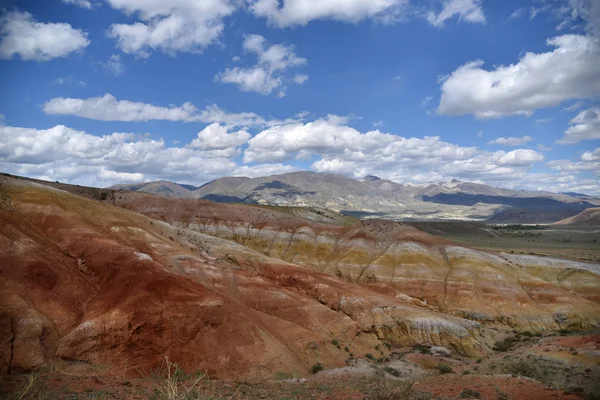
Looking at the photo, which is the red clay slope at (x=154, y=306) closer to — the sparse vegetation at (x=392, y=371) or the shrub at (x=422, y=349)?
the shrub at (x=422, y=349)

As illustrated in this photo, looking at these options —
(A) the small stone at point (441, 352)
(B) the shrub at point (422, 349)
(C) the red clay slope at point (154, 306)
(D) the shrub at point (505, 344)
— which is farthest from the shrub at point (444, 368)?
(D) the shrub at point (505, 344)

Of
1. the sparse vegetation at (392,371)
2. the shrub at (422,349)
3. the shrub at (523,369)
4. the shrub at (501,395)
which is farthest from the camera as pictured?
the shrub at (422,349)

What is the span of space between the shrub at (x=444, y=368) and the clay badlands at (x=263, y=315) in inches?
11.7

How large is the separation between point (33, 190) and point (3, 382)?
3202cm

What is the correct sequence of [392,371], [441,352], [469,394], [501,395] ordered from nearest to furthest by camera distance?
[469,394] < [501,395] < [392,371] < [441,352]

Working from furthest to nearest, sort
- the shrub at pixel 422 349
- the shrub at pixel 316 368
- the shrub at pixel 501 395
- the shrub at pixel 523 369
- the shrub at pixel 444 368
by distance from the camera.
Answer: the shrub at pixel 422 349 < the shrub at pixel 444 368 < the shrub at pixel 316 368 < the shrub at pixel 523 369 < the shrub at pixel 501 395

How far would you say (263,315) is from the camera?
131ft

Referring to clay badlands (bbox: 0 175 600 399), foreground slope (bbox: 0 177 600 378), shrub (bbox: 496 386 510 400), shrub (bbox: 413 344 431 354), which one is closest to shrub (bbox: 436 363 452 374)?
clay badlands (bbox: 0 175 600 399)

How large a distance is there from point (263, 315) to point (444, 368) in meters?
19.4

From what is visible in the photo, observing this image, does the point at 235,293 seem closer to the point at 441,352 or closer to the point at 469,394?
the point at 441,352

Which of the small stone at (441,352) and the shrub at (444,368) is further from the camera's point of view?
the small stone at (441,352)

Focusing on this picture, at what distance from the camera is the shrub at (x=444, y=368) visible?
38.6 meters

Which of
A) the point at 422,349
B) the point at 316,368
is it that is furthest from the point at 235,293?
the point at 422,349

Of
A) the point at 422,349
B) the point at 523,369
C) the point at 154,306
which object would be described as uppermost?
the point at 154,306
